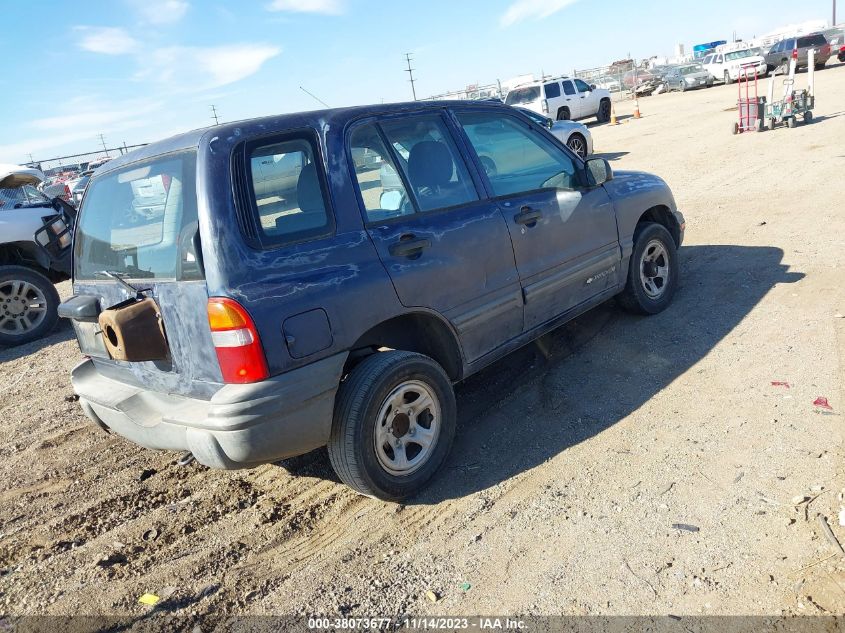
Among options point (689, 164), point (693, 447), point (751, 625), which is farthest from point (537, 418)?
point (689, 164)

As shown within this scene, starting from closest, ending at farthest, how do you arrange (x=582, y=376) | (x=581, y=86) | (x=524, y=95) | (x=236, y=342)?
(x=236, y=342), (x=582, y=376), (x=524, y=95), (x=581, y=86)

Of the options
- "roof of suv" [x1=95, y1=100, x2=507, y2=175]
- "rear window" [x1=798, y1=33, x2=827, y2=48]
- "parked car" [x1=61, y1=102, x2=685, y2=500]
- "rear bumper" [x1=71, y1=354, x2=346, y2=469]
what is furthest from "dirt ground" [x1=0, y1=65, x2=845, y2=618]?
"rear window" [x1=798, y1=33, x2=827, y2=48]

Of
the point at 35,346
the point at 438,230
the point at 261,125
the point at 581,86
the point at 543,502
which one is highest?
the point at 581,86

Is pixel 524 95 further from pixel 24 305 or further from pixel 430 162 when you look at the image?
pixel 430 162

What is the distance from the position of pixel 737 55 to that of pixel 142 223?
124 ft

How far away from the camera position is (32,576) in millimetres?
3068

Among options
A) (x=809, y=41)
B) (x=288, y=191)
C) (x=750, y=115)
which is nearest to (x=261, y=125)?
(x=288, y=191)

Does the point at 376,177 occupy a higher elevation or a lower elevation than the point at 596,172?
higher

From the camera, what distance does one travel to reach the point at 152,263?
3098 millimetres

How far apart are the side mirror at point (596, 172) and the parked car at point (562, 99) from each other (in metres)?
18.9

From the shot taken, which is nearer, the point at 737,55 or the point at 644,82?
the point at 737,55

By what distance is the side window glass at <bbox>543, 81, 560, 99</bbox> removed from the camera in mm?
23562

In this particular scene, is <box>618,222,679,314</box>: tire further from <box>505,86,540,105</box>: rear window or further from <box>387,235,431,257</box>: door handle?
<box>505,86,540,105</box>: rear window

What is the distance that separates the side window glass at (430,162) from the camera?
11.7 feet
